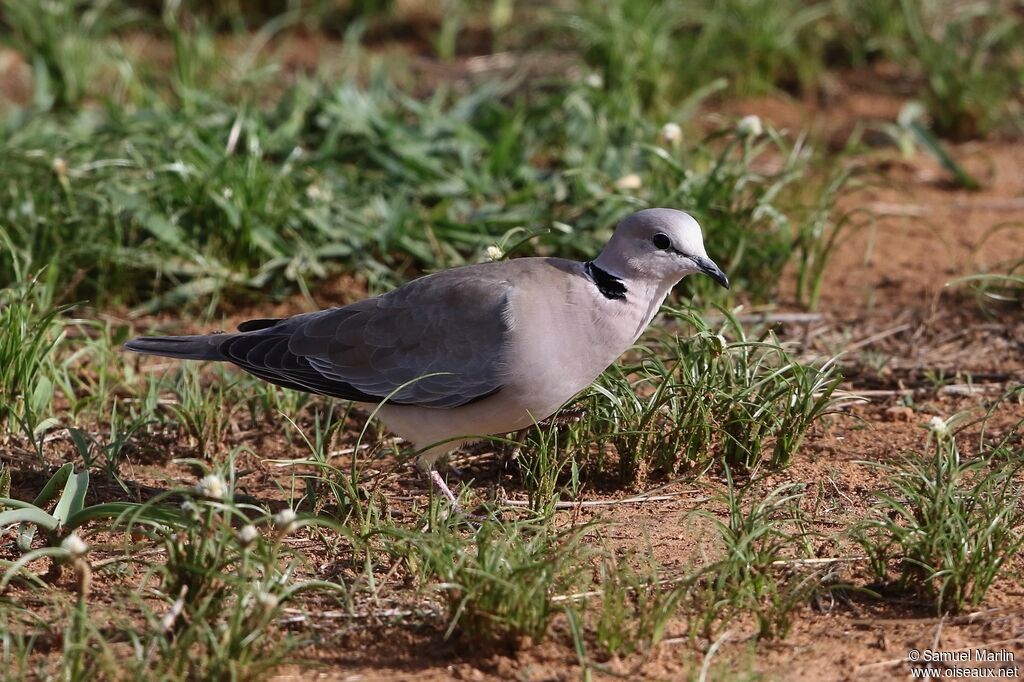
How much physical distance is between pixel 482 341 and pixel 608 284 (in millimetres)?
439

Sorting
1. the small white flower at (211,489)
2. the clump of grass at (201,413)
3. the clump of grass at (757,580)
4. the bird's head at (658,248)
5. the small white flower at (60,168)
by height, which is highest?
the bird's head at (658,248)

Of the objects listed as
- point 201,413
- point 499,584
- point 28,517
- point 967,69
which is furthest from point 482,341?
point 967,69

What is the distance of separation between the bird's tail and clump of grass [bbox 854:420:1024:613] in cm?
219

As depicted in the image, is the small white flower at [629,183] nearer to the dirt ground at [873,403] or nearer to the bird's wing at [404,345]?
the dirt ground at [873,403]

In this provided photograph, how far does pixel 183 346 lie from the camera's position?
4.41 m

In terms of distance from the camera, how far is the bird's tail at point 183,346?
438 centimetres

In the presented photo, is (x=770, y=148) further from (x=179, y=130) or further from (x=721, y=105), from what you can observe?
(x=179, y=130)

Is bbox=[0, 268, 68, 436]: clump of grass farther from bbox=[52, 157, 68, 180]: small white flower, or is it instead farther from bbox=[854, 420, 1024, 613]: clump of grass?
bbox=[854, 420, 1024, 613]: clump of grass

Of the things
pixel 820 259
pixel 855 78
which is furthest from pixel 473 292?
pixel 855 78

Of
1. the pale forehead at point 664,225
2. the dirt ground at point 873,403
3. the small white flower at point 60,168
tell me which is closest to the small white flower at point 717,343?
the pale forehead at point 664,225

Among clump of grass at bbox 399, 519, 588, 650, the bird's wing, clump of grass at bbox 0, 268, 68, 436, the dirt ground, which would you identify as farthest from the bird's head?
clump of grass at bbox 0, 268, 68, 436

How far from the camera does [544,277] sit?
412 cm

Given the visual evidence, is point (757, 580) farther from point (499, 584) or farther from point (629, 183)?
point (629, 183)

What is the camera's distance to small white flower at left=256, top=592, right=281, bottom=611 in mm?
3080
